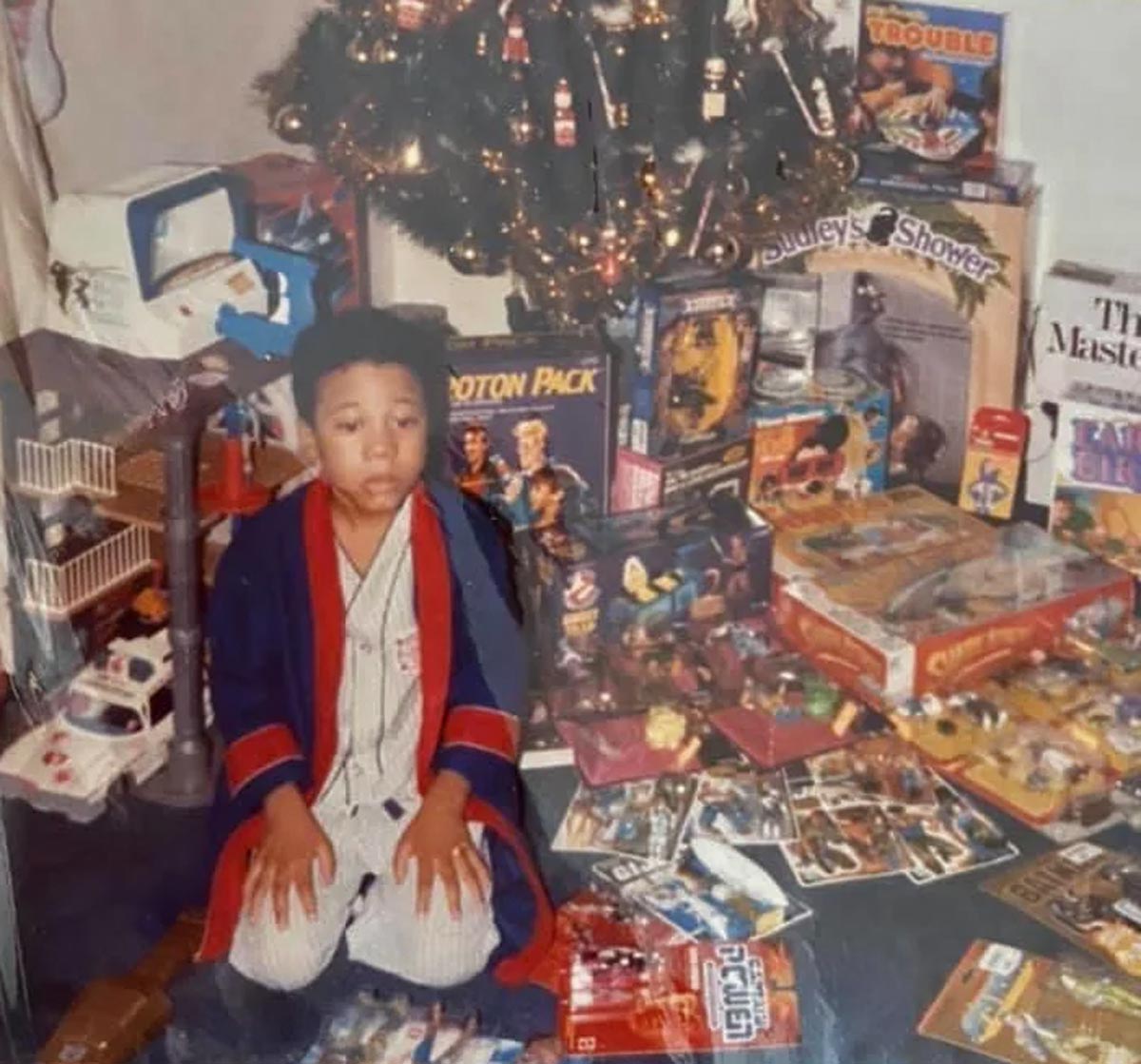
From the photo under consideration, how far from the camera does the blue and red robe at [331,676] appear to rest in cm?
123

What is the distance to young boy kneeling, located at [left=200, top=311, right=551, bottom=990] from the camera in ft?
4.04

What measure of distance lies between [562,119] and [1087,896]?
584 mm

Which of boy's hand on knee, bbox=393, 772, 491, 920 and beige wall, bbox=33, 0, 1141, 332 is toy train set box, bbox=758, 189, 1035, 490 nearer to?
beige wall, bbox=33, 0, 1141, 332

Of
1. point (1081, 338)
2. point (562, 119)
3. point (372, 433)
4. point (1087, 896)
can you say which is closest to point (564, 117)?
point (562, 119)

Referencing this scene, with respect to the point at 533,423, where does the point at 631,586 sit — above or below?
below

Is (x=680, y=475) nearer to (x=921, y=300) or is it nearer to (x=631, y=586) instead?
(x=631, y=586)

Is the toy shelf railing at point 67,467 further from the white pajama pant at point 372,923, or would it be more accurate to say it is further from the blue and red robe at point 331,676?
the white pajama pant at point 372,923

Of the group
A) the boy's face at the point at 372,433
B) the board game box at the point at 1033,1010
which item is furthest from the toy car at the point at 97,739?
the board game box at the point at 1033,1010

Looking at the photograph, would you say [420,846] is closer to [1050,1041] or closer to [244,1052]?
[244,1052]

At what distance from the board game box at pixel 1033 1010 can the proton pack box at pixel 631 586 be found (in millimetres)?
263

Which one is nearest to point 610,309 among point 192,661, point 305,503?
point 305,503

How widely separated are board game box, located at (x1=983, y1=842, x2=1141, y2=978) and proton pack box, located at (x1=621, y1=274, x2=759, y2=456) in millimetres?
338

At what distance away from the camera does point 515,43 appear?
1.18 meters

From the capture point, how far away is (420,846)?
1249mm
